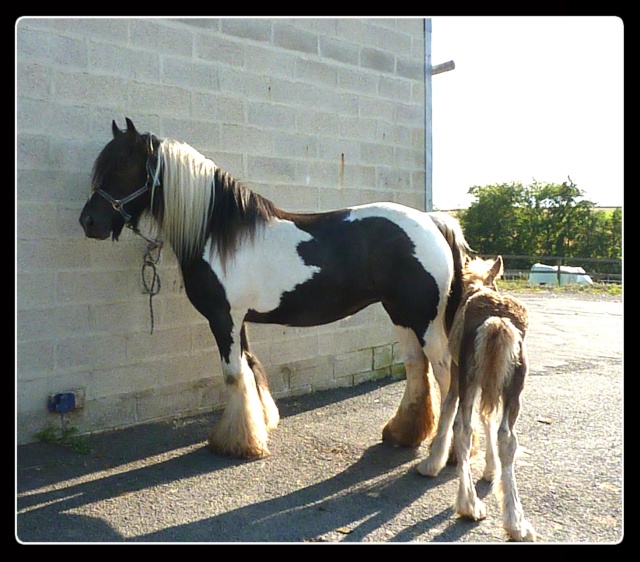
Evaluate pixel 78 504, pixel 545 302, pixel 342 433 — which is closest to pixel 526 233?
pixel 545 302

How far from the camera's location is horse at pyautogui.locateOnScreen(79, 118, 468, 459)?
3.62 meters

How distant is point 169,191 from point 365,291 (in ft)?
4.64

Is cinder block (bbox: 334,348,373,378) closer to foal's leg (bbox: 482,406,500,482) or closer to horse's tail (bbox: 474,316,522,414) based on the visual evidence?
foal's leg (bbox: 482,406,500,482)

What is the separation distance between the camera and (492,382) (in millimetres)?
2709

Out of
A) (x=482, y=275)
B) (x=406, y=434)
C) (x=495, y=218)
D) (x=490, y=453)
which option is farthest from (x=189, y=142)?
(x=495, y=218)

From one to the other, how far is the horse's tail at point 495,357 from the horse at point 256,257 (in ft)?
2.67

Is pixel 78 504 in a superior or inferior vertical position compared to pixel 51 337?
inferior

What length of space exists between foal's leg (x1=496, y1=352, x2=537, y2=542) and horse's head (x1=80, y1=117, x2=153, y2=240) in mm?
2489

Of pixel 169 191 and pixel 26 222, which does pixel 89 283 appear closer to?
pixel 26 222

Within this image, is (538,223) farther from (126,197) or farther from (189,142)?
(126,197)

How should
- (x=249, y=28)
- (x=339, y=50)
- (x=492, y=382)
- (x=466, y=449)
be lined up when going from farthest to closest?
1. (x=339, y=50)
2. (x=249, y=28)
3. (x=466, y=449)
4. (x=492, y=382)

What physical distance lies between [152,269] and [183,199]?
903 mm

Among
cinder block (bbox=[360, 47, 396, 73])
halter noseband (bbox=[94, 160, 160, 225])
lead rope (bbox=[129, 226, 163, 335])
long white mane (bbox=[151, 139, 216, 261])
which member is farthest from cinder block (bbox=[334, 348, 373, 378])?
cinder block (bbox=[360, 47, 396, 73])

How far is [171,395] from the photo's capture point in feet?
14.6
